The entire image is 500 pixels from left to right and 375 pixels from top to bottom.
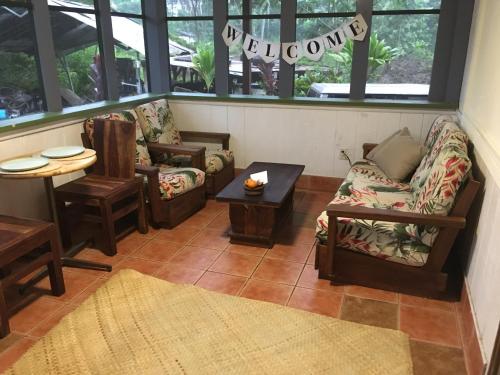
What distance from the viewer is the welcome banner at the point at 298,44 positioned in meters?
3.81

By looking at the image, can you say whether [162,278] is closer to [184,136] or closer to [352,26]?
[184,136]

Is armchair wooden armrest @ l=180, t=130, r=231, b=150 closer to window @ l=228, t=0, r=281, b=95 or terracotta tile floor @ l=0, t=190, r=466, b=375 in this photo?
window @ l=228, t=0, r=281, b=95

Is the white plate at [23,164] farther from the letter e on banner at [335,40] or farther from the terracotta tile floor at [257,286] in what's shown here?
the letter e on banner at [335,40]

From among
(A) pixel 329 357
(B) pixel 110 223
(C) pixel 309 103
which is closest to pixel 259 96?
(C) pixel 309 103

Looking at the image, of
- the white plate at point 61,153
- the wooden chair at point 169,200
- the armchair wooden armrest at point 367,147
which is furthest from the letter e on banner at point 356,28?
the white plate at point 61,153

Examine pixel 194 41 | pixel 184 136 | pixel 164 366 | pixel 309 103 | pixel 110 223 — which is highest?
pixel 194 41

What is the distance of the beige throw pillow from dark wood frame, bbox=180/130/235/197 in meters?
1.45

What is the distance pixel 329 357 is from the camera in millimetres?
1983

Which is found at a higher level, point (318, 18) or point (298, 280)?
point (318, 18)

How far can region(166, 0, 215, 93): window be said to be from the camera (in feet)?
14.2

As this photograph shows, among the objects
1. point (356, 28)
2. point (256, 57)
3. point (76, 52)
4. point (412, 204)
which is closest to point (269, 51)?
point (256, 57)

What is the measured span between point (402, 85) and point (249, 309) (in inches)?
105

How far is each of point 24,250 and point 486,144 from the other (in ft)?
8.38

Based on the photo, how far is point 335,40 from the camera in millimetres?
3895
